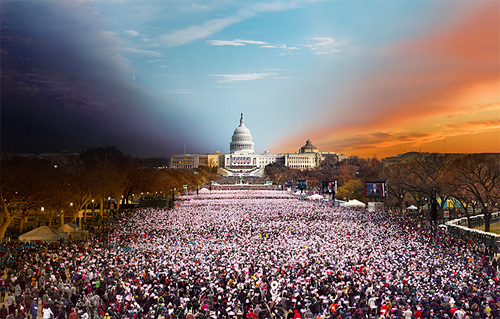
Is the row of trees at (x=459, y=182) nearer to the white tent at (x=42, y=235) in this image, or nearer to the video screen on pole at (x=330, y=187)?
the video screen on pole at (x=330, y=187)

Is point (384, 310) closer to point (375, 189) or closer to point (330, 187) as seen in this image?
point (375, 189)

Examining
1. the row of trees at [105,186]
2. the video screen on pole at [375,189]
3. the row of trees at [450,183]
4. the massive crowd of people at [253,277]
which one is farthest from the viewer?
the video screen on pole at [375,189]

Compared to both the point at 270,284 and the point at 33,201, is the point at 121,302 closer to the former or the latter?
the point at 270,284

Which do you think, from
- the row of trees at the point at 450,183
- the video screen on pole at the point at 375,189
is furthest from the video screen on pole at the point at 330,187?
the video screen on pole at the point at 375,189

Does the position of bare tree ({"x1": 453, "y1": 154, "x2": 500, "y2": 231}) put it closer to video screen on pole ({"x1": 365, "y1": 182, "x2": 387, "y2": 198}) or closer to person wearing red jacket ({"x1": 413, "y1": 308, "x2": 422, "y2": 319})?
video screen on pole ({"x1": 365, "y1": 182, "x2": 387, "y2": 198})

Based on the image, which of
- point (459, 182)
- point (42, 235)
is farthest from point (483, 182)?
point (42, 235)

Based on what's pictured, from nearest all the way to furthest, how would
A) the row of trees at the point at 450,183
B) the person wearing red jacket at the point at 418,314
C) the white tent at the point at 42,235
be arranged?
the person wearing red jacket at the point at 418,314 → the white tent at the point at 42,235 → the row of trees at the point at 450,183

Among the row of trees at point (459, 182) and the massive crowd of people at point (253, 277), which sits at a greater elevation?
the row of trees at point (459, 182)

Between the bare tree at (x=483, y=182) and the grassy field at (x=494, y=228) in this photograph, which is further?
the bare tree at (x=483, y=182)

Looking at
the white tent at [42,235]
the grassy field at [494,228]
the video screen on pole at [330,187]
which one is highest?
the video screen on pole at [330,187]

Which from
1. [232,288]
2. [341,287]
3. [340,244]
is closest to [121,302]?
[232,288]
